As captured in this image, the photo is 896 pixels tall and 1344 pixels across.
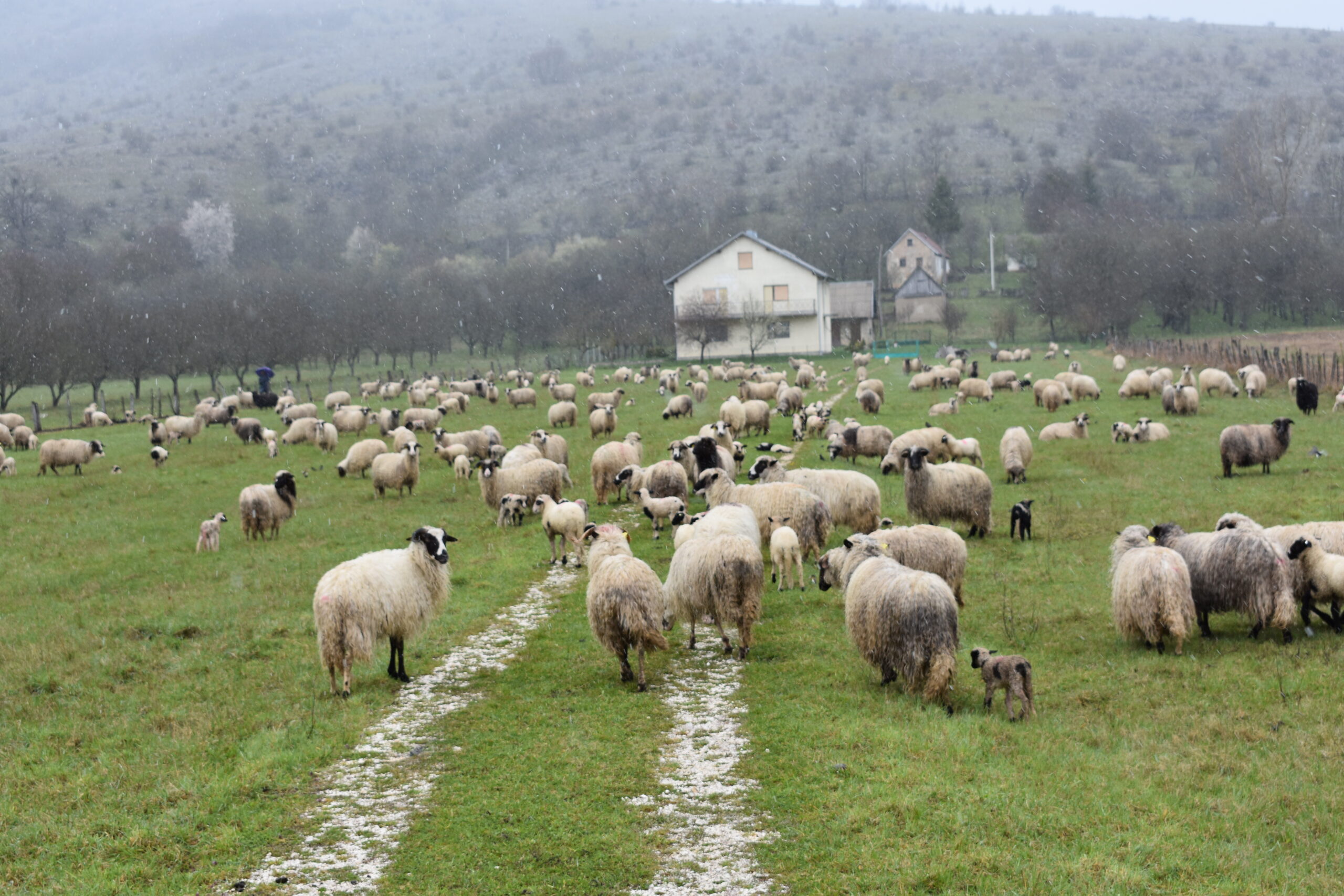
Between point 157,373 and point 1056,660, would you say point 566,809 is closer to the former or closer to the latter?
point 1056,660

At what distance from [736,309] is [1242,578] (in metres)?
76.1

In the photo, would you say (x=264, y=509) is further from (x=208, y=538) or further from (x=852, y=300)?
(x=852, y=300)

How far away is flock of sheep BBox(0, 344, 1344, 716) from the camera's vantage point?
11.1 metres

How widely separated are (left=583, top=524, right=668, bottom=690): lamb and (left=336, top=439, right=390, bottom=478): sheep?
64.5 ft

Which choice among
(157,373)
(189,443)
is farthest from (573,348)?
(189,443)

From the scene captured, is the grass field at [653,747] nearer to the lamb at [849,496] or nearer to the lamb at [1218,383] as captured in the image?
Answer: the lamb at [849,496]

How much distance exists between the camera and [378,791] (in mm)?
8703

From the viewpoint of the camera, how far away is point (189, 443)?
126ft

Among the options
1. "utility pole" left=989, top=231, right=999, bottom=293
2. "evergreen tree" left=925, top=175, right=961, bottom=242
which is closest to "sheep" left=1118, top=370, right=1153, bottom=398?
"utility pole" left=989, top=231, right=999, bottom=293

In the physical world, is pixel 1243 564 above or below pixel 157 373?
below

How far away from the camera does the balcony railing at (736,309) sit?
8462 cm

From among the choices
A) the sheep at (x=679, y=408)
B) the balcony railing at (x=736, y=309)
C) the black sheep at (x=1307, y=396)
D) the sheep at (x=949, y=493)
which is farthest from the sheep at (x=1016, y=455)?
the balcony railing at (x=736, y=309)

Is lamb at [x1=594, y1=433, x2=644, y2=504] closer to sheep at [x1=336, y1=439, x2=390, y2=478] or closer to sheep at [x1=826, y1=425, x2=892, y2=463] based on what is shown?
sheep at [x1=826, y1=425, x2=892, y2=463]

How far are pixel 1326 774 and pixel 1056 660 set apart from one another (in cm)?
359
